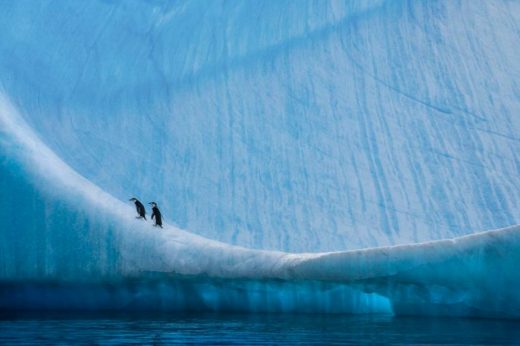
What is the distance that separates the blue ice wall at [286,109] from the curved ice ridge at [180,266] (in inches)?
53.5

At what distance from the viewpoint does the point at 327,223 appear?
11336 millimetres

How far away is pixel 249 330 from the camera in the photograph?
322 inches

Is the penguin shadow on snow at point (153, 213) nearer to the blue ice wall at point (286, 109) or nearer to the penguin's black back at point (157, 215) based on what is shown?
the penguin's black back at point (157, 215)

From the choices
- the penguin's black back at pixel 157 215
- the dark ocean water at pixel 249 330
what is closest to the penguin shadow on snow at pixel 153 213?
the penguin's black back at pixel 157 215

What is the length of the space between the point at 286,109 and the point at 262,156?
957mm

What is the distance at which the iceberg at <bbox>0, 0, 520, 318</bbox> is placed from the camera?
367 inches

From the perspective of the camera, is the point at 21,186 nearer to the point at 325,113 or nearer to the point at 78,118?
the point at 78,118

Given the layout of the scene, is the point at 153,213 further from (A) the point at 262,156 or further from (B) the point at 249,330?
(A) the point at 262,156

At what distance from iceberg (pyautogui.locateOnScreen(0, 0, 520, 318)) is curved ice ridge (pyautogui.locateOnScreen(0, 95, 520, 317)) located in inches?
0.7

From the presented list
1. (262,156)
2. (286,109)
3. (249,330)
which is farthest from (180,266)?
(286,109)

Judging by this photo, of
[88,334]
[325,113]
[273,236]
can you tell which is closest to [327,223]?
[273,236]

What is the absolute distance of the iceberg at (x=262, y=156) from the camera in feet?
30.6

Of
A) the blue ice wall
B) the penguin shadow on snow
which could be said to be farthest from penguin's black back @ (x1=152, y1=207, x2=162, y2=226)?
the blue ice wall

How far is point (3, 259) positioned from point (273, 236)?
2.64 metres
